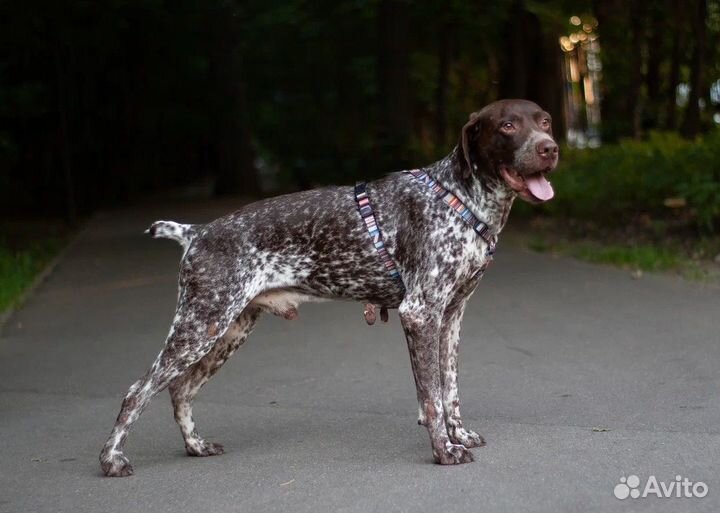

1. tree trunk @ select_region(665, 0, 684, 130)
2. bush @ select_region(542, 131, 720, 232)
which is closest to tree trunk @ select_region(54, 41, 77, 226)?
bush @ select_region(542, 131, 720, 232)

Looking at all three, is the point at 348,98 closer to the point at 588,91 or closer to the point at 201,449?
the point at 201,449

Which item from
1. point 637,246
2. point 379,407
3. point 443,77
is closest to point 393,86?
point 443,77

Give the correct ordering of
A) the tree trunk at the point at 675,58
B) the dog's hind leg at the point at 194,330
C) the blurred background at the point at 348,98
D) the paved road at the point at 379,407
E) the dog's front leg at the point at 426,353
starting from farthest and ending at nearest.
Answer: the tree trunk at the point at 675,58
the blurred background at the point at 348,98
the dog's hind leg at the point at 194,330
the dog's front leg at the point at 426,353
the paved road at the point at 379,407

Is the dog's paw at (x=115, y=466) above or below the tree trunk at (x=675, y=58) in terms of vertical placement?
above

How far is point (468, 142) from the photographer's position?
644 centimetres

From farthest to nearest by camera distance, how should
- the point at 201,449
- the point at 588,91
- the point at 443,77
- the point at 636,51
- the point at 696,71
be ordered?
the point at 588,91
the point at 443,77
the point at 636,51
the point at 696,71
the point at 201,449

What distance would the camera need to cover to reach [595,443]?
6395 millimetres

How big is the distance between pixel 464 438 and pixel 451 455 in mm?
395

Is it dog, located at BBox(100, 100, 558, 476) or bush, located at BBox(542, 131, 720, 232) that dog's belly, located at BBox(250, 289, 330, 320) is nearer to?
dog, located at BBox(100, 100, 558, 476)

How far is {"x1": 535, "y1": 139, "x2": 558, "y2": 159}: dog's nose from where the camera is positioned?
6.10 metres

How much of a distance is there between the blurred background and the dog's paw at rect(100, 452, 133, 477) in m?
6.83

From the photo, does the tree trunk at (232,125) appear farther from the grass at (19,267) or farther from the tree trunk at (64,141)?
the grass at (19,267)

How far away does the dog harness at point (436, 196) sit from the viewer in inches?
251

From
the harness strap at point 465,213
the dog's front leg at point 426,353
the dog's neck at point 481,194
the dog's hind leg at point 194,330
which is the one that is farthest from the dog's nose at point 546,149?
the dog's hind leg at point 194,330
